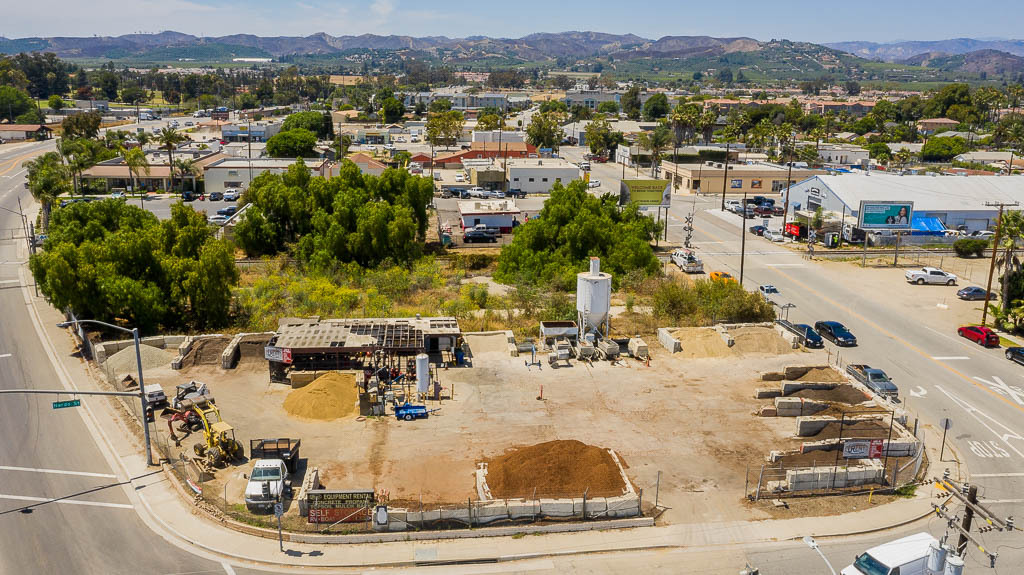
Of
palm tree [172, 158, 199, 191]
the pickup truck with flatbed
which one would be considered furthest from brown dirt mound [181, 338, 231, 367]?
palm tree [172, 158, 199, 191]

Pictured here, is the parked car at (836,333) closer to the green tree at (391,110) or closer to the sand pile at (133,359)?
the sand pile at (133,359)

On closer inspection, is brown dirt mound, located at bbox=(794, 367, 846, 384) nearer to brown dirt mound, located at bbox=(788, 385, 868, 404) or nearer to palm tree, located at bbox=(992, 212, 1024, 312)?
brown dirt mound, located at bbox=(788, 385, 868, 404)

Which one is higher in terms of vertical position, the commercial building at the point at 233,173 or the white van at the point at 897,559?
the commercial building at the point at 233,173

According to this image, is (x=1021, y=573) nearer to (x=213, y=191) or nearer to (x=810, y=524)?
(x=810, y=524)

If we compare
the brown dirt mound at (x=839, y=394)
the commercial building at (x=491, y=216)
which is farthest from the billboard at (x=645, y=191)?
the brown dirt mound at (x=839, y=394)

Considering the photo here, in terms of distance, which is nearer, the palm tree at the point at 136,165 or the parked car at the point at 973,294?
the parked car at the point at 973,294

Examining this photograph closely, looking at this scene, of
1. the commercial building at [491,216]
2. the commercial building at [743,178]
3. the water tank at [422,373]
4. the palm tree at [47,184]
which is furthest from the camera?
the commercial building at [743,178]

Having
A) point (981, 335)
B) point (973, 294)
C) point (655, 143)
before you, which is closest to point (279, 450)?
point (981, 335)
